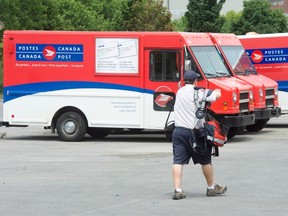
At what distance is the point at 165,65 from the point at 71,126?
9.05ft

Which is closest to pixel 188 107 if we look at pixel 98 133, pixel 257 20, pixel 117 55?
pixel 117 55

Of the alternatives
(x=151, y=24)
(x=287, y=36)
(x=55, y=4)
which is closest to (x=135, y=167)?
(x=287, y=36)

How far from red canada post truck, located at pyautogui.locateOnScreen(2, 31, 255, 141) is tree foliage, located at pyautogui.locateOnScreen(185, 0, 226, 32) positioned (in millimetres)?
36556

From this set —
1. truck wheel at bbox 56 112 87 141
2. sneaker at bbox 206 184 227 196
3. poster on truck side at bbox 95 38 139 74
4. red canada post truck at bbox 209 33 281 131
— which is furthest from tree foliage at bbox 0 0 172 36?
sneaker at bbox 206 184 227 196

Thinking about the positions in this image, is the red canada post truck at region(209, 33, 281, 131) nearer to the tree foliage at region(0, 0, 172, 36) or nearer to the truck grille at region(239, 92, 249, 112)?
the truck grille at region(239, 92, 249, 112)

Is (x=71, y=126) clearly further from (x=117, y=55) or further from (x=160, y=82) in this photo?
(x=160, y=82)

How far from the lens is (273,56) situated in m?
23.8

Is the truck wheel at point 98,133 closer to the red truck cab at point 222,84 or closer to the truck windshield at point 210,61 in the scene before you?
the red truck cab at point 222,84

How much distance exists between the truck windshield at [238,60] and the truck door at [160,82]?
1.91 m

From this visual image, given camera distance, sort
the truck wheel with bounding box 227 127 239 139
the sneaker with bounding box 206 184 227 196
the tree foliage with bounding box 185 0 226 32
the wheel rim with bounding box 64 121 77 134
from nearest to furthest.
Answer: the sneaker with bounding box 206 184 227 196
the wheel rim with bounding box 64 121 77 134
the truck wheel with bounding box 227 127 239 139
the tree foliage with bounding box 185 0 226 32

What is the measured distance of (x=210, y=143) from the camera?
11.0 m

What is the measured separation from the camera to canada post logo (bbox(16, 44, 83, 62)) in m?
20.0

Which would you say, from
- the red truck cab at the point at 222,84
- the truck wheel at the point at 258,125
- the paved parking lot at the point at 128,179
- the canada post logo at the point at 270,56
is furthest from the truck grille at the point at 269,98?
the canada post logo at the point at 270,56

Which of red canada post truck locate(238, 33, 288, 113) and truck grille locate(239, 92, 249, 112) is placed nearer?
truck grille locate(239, 92, 249, 112)
